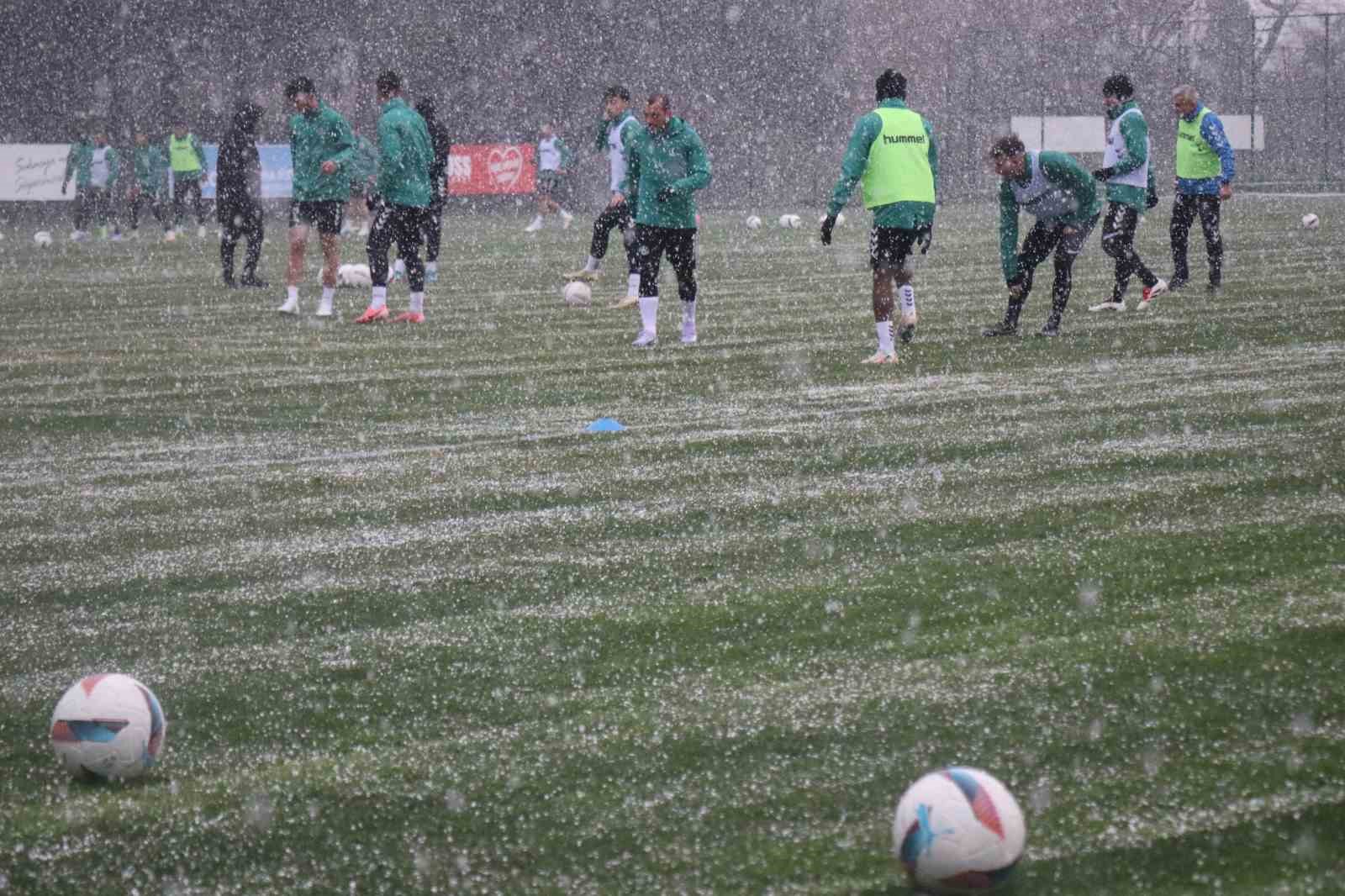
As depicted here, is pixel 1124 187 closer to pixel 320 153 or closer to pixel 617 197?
pixel 617 197

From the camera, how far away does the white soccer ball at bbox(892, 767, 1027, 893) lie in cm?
331

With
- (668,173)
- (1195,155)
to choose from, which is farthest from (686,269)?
(1195,155)

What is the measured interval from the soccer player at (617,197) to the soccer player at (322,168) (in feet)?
8.43

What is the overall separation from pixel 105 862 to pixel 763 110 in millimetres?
44487

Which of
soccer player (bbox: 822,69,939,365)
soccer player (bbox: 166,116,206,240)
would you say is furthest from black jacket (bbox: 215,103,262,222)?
soccer player (bbox: 166,116,206,240)

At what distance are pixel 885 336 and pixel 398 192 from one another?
5567 mm

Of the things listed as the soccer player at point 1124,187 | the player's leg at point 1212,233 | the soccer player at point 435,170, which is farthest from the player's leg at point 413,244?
the player's leg at point 1212,233

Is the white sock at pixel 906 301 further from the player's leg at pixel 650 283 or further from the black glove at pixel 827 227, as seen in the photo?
the player's leg at pixel 650 283

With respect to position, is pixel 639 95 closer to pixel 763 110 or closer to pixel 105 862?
pixel 763 110

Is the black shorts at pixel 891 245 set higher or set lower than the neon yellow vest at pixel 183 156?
lower

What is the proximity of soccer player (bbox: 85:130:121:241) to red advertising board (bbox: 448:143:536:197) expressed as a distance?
9.08 m

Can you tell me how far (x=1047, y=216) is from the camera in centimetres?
1361

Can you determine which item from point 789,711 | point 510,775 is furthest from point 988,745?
point 510,775

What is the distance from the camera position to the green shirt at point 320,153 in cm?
1617
